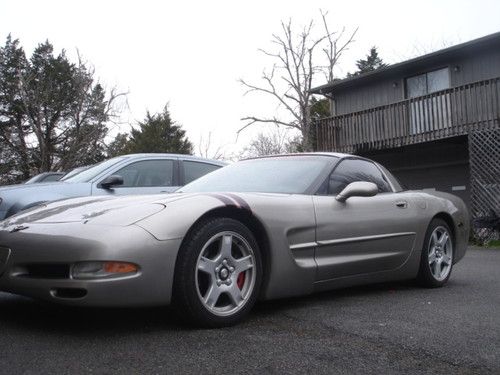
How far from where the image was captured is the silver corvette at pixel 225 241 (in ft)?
10.1

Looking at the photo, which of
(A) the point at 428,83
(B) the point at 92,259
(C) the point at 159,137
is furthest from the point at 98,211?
(C) the point at 159,137

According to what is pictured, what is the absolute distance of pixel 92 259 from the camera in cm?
301

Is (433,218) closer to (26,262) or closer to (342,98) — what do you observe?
(26,262)

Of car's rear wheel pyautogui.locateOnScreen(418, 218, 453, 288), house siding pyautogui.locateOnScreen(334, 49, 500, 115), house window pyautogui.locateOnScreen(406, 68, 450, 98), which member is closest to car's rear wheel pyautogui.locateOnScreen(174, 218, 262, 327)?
car's rear wheel pyautogui.locateOnScreen(418, 218, 453, 288)

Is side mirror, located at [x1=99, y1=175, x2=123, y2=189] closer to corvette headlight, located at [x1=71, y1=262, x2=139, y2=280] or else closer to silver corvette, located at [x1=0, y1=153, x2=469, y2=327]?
silver corvette, located at [x1=0, y1=153, x2=469, y2=327]

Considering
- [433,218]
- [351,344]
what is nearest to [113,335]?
[351,344]

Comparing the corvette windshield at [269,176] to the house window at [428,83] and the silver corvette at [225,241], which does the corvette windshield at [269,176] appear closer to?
the silver corvette at [225,241]

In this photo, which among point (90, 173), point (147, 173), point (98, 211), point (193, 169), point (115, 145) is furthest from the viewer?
point (115, 145)

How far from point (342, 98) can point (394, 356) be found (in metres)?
17.1

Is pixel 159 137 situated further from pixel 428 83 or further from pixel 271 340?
pixel 271 340

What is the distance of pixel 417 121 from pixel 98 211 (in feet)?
40.9

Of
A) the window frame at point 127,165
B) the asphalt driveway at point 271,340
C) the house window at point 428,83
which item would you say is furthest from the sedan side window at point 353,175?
the house window at point 428,83

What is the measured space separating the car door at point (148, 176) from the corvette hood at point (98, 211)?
316 cm

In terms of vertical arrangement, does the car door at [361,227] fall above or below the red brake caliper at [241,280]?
above
